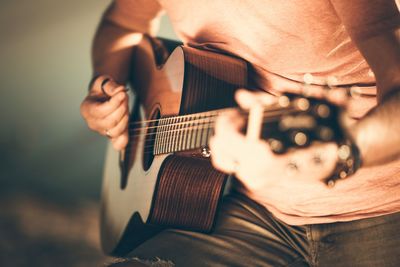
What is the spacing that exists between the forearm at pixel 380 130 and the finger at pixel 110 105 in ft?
2.61

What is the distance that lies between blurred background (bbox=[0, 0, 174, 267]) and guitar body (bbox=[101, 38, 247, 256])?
2.71ft

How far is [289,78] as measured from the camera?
103 centimetres

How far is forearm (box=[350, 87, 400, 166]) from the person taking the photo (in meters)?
0.62

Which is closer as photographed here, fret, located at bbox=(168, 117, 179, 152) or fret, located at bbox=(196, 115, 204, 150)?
fret, located at bbox=(196, 115, 204, 150)

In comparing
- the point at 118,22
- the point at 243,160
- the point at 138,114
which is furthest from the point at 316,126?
the point at 118,22

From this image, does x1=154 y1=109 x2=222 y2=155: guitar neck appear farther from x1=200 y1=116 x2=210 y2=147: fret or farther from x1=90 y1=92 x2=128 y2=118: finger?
x1=90 y1=92 x2=128 y2=118: finger

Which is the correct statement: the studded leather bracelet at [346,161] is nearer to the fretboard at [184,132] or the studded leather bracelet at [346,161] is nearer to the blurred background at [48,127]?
the fretboard at [184,132]

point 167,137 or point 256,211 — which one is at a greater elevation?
point 167,137

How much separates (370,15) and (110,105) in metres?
0.80

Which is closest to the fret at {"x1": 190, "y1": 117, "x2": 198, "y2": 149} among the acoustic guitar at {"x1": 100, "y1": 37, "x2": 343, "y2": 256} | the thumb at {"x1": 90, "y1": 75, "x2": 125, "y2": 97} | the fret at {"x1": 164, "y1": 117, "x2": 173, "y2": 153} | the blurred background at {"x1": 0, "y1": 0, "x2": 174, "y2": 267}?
the acoustic guitar at {"x1": 100, "y1": 37, "x2": 343, "y2": 256}

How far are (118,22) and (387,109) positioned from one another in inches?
47.9

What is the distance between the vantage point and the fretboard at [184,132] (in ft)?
2.73

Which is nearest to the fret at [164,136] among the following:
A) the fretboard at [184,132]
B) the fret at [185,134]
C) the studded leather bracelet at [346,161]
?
the fretboard at [184,132]

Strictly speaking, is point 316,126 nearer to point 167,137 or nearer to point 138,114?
point 167,137
